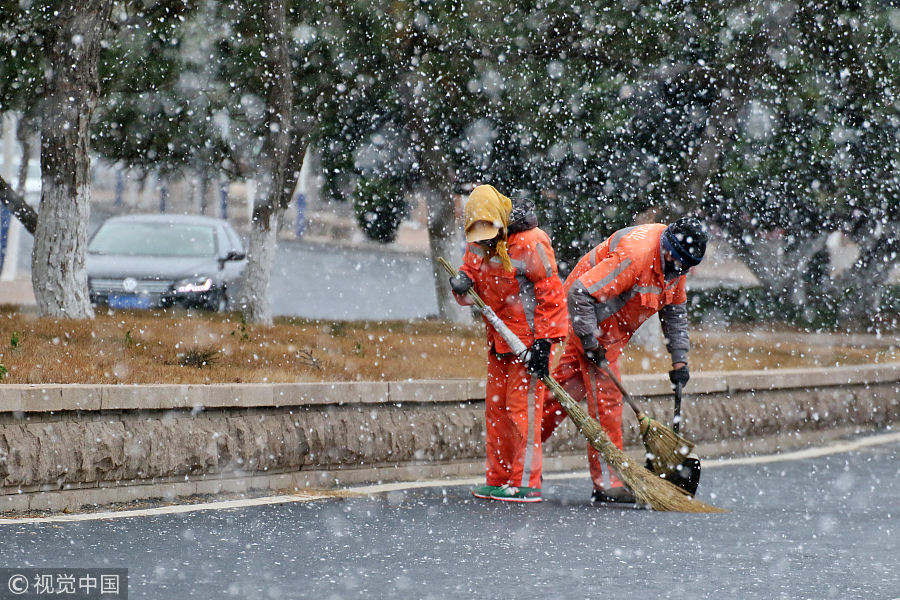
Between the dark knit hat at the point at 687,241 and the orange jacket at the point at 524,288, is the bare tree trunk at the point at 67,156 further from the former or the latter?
the dark knit hat at the point at 687,241

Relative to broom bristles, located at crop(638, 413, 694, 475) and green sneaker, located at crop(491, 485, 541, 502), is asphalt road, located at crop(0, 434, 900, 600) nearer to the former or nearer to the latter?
green sneaker, located at crop(491, 485, 541, 502)

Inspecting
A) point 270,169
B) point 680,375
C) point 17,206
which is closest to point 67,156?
point 17,206

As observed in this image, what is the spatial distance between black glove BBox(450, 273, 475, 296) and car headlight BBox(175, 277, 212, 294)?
284 inches

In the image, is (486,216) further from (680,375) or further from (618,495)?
(618,495)

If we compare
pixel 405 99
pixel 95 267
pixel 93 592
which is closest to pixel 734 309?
pixel 405 99

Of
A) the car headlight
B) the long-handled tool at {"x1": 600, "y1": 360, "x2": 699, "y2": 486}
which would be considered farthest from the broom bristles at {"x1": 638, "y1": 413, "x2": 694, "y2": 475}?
the car headlight

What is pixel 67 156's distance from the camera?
10469mm

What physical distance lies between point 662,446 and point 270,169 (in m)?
6.19

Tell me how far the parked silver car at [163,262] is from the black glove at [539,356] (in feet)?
24.2

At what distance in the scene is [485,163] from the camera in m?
16.0

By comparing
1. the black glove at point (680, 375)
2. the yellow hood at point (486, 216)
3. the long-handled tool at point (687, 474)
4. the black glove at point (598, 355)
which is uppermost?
the yellow hood at point (486, 216)

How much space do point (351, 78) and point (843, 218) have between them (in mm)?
10088

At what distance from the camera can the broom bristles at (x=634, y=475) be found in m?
7.58

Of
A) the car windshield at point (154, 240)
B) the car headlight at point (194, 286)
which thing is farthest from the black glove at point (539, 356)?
the car windshield at point (154, 240)
